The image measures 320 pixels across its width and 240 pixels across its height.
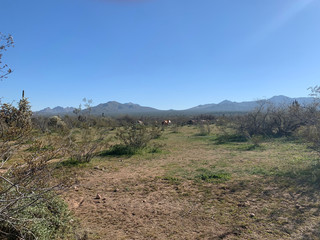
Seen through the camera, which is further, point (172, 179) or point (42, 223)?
point (172, 179)

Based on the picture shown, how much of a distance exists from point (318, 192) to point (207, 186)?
2.64 metres

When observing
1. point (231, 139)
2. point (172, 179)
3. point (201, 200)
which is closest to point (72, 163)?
point (172, 179)

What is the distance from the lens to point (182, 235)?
141 inches

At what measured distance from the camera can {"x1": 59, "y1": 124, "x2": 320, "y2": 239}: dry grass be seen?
3.71 meters

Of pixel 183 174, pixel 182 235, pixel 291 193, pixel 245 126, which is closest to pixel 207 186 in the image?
pixel 183 174

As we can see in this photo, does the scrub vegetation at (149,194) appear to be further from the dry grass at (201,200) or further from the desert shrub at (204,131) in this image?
the desert shrub at (204,131)

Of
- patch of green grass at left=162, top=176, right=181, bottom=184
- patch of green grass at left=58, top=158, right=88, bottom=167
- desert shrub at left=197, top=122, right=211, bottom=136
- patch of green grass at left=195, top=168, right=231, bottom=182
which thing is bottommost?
patch of green grass at left=162, top=176, right=181, bottom=184

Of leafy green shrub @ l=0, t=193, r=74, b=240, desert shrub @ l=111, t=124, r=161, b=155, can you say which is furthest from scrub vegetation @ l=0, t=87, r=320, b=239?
desert shrub @ l=111, t=124, r=161, b=155

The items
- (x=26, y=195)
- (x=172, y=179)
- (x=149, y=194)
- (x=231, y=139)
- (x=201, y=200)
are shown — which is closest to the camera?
(x=26, y=195)

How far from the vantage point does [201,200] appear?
195 inches

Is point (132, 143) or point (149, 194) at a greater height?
point (132, 143)

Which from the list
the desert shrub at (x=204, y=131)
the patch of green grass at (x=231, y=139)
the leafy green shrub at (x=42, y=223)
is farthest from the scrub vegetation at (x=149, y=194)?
the desert shrub at (x=204, y=131)

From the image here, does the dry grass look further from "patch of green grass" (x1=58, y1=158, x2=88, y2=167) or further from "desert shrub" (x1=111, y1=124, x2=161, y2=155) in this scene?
"desert shrub" (x1=111, y1=124, x2=161, y2=155)

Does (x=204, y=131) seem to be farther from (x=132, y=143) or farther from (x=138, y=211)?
(x=138, y=211)
